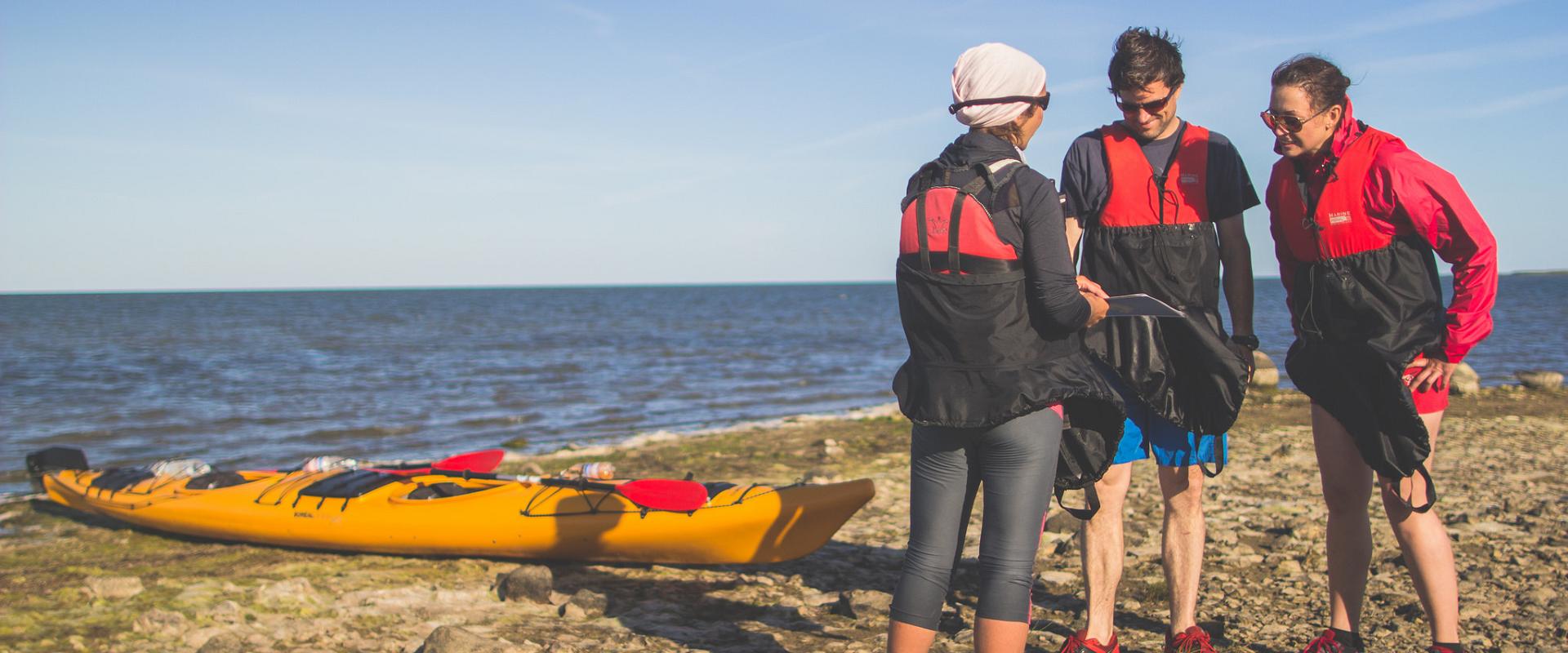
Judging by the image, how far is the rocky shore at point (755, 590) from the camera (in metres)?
3.68

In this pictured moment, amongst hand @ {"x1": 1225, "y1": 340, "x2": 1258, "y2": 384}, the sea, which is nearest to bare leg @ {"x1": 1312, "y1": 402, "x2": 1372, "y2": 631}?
hand @ {"x1": 1225, "y1": 340, "x2": 1258, "y2": 384}

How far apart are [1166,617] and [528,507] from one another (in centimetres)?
296

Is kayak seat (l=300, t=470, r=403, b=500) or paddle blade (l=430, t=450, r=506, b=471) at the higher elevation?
paddle blade (l=430, t=450, r=506, b=471)

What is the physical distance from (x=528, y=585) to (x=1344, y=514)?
3.17 metres

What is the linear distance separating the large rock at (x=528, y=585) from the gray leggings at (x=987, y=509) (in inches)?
92.5

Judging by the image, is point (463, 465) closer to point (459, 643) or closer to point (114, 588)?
point (114, 588)

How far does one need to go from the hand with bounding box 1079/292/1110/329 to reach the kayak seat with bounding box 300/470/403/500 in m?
4.35

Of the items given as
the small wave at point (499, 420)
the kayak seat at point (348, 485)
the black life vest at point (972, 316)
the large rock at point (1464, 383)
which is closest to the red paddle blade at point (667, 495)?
the kayak seat at point (348, 485)

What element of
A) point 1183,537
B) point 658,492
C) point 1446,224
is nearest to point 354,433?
point 658,492

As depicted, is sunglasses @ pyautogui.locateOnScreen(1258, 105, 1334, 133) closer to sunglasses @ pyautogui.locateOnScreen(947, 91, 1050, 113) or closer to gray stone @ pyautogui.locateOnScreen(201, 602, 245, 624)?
sunglasses @ pyautogui.locateOnScreen(947, 91, 1050, 113)

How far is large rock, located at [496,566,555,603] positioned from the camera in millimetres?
4426

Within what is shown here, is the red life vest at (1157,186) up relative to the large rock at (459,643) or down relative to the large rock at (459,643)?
up

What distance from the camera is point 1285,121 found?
9.33 ft

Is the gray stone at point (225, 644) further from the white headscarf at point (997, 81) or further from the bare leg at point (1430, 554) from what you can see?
the bare leg at point (1430, 554)
